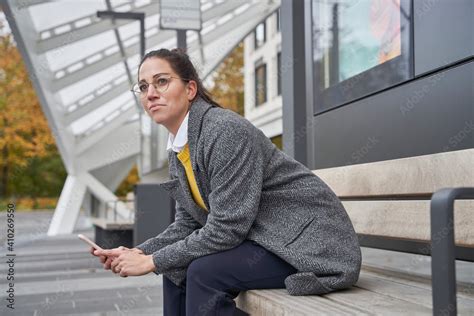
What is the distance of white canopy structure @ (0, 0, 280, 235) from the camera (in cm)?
1299

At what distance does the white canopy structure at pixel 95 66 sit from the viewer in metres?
13.0

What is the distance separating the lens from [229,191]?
2.27 metres

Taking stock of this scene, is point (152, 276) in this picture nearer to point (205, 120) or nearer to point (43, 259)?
point (43, 259)

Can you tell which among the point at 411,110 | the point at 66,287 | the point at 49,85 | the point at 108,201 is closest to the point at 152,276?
the point at 66,287

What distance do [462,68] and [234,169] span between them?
4.22ft

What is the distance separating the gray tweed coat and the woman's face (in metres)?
0.15

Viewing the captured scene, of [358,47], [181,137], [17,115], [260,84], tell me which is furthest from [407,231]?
[260,84]

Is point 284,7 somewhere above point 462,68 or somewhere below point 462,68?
above

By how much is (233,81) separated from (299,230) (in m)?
28.4

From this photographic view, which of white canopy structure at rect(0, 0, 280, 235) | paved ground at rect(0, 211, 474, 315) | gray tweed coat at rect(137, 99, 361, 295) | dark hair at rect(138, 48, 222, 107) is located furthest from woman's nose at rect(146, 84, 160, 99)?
white canopy structure at rect(0, 0, 280, 235)

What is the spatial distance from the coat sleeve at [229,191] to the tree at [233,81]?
25.8 meters

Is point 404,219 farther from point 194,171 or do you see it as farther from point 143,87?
point 143,87

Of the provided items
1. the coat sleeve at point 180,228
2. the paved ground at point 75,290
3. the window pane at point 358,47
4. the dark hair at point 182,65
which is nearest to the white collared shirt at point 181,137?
the dark hair at point 182,65

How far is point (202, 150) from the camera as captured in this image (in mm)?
2443
